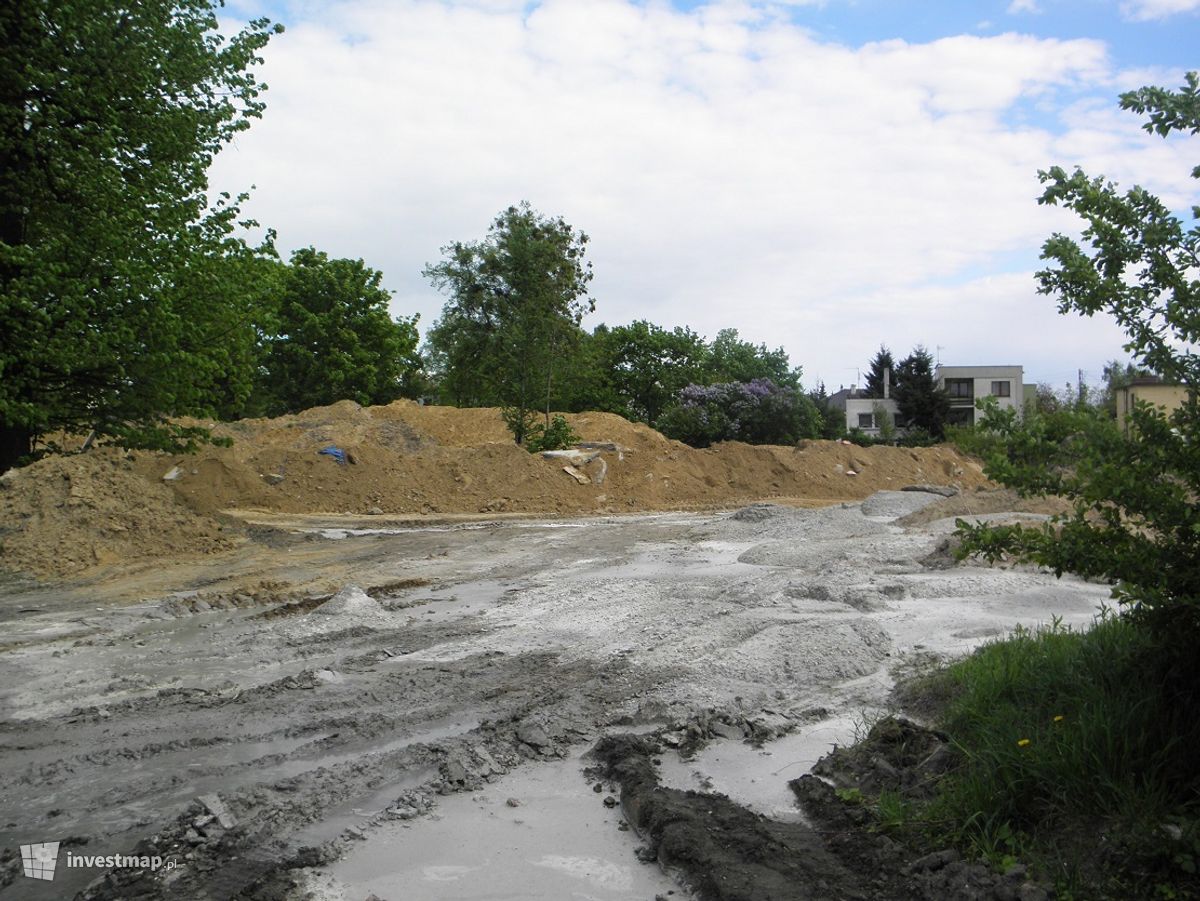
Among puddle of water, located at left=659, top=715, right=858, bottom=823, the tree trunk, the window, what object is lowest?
puddle of water, located at left=659, top=715, right=858, bottom=823

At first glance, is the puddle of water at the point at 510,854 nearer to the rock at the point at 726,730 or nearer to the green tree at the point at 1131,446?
the rock at the point at 726,730

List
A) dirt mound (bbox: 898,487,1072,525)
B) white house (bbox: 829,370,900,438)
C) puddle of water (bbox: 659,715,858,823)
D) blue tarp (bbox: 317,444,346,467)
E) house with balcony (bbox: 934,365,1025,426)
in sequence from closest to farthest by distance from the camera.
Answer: puddle of water (bbox: 659,715,858,823) → dirt mound (bbox: 898,487,1072,525) → blue tarp (bbox: 317,444,346,467) → white house (bbox: 829,370,900,438) → house with balcony (bbox: 934,365,1025,426)

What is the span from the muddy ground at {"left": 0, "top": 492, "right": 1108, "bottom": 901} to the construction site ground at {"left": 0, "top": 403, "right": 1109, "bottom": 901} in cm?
3

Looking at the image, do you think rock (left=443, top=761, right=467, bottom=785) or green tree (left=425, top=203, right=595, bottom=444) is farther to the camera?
green tree (left=425, top=203, right=595, bottom=444)

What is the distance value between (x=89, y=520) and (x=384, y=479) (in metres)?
10.1

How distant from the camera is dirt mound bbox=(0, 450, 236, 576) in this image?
14.2m

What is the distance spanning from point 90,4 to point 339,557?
930 centimetres

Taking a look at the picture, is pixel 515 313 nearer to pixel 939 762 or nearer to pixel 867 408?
pixel 939 762

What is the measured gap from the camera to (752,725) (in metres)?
6.14

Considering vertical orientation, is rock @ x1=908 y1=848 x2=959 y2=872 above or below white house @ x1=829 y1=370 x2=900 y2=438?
below

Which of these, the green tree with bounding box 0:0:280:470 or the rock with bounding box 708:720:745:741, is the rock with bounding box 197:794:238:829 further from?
the green tree with bounding box 0:0:280:470

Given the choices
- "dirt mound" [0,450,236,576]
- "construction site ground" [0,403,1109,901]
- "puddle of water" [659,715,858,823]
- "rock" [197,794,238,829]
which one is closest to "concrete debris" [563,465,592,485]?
"construction site ground" [0,403,1109,901]

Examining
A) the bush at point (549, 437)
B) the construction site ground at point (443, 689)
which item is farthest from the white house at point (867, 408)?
the construction site ground at point (443, 689)

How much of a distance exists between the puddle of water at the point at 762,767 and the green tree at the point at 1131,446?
5.73 feet
